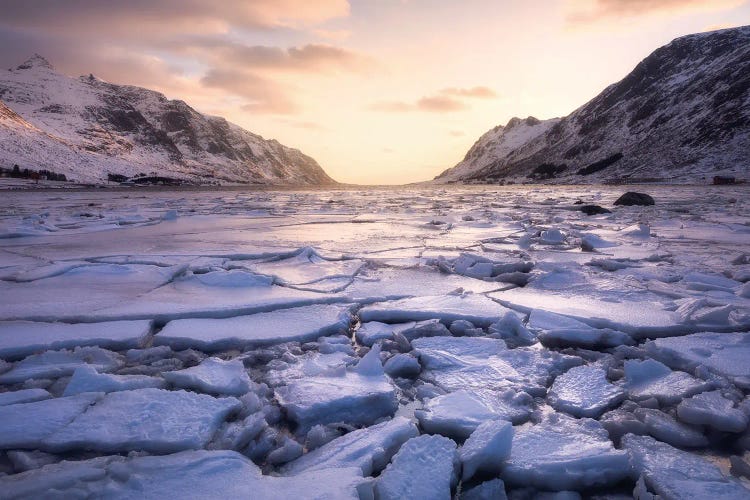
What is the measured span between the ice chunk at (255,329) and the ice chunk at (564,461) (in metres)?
1.18

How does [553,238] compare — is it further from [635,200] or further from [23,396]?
[635,200]

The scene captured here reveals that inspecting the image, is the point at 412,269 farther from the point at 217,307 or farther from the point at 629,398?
the point at 629,398

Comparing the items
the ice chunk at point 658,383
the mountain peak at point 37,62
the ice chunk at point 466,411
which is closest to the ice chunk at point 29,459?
the ice chunk at point 466,411

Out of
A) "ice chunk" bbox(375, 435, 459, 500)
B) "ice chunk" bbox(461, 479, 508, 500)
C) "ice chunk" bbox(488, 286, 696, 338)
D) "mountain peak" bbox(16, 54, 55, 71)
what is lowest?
"ice chunk" bbox(461, 479, 508, 500)

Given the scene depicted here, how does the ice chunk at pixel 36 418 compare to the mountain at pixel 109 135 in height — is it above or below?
below

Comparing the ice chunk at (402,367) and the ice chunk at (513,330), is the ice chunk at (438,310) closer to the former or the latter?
the ice chunk at (513,330)

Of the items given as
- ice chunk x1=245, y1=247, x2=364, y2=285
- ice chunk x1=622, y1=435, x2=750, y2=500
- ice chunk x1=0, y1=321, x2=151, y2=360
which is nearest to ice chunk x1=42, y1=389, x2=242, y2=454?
ice chunk x1=0, y1=321, x2=151, y2=360

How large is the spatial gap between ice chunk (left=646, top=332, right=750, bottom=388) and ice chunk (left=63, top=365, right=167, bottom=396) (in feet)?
6.77

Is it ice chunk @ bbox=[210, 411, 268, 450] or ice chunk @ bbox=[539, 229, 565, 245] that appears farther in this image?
ice chunk @ bbox=[539, 229, 565, 245]

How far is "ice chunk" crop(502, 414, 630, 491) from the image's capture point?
44.9 inches

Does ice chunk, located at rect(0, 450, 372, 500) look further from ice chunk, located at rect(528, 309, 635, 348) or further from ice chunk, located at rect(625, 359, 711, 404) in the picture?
ice chunk, located at rect(528, 309, 635, 348)

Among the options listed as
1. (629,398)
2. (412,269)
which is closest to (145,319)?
(412,269)

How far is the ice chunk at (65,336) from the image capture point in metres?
1.90

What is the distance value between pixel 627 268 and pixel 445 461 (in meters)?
3.03
